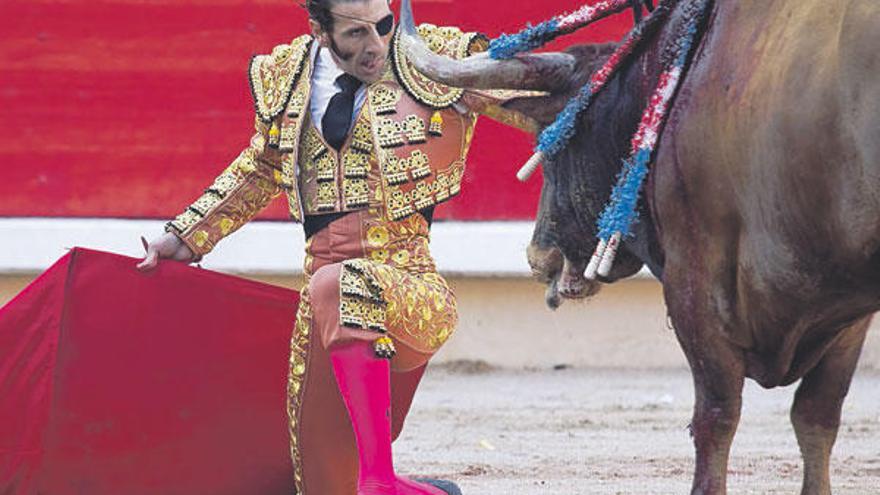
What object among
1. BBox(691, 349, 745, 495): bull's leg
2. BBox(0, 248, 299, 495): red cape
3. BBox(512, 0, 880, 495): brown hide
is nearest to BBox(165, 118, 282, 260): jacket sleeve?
BBox(0, 248, 299, 495): red cape

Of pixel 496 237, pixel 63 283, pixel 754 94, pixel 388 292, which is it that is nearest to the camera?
pixel 754 94

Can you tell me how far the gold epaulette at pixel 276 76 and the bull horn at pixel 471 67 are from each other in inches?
9.3

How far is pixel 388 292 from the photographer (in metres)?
3.64

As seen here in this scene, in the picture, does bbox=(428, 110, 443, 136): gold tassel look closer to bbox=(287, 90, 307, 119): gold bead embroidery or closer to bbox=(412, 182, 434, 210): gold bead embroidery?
bbox=(412, 182, 434, 210): gold bead embroidery

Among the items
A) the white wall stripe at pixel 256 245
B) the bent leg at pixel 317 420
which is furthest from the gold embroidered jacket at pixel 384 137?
the white wall stripe at pixel 256 245

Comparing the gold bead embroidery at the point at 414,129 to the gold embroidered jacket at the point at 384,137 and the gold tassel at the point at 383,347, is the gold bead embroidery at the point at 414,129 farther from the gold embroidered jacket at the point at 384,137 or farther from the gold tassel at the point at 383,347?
the gold tassel at the point at 383,347

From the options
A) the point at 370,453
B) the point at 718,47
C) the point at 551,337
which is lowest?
the point at 551,337

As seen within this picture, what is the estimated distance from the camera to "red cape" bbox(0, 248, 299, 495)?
4.09 m

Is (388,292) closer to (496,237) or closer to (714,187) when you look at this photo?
(714,187)

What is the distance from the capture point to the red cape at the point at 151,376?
13.4ft

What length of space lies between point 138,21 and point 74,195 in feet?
2.25

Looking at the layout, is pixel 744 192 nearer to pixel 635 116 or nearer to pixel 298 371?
pixel 635 116

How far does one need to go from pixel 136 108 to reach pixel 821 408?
13.4ft

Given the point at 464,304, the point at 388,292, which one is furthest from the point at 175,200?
the point at 388,292
